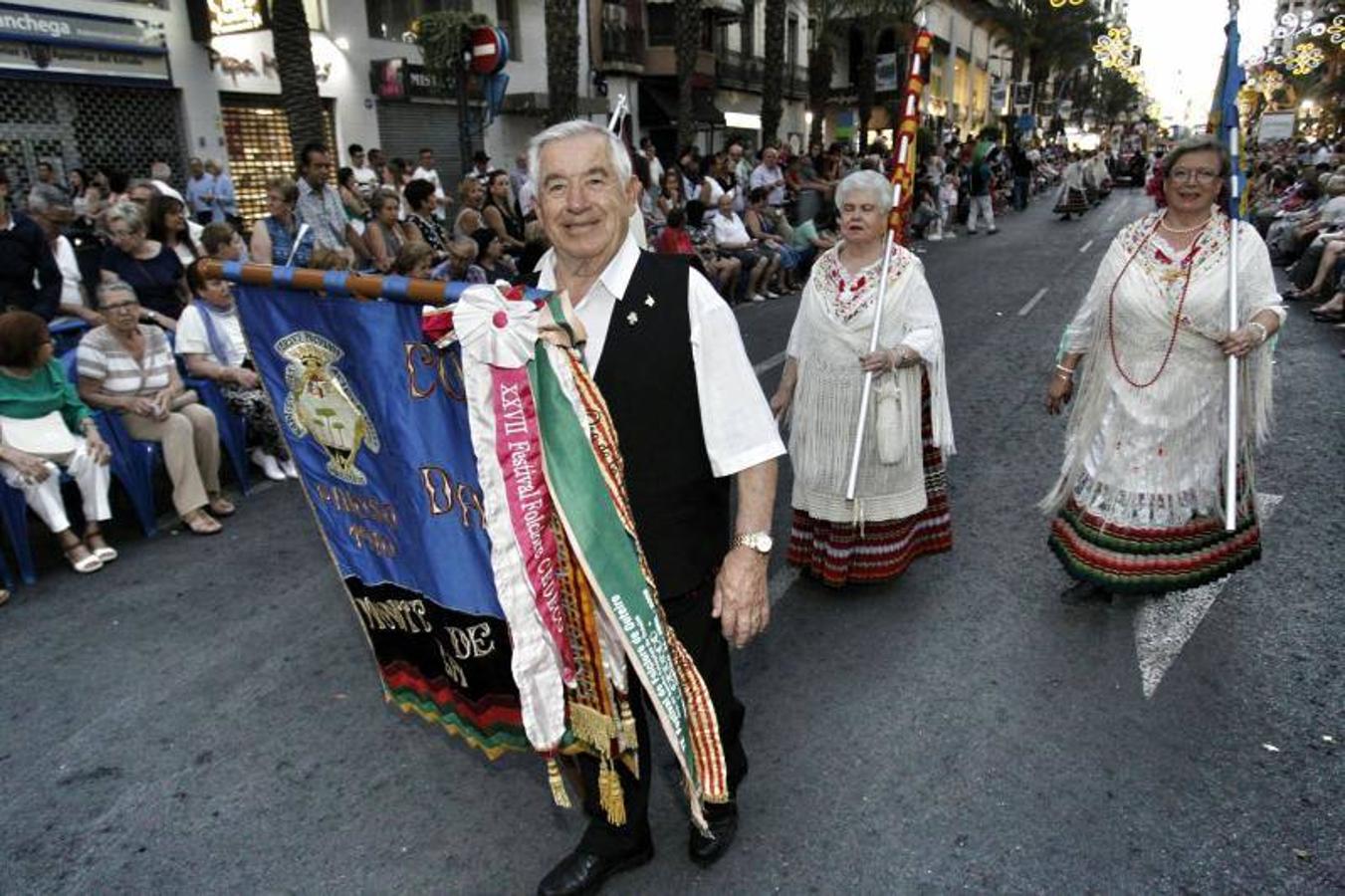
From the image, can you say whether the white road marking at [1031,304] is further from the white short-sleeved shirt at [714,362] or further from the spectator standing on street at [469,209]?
the white short-sleeved shirt at [714,362]

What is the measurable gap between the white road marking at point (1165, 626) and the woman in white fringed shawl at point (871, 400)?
1.01m

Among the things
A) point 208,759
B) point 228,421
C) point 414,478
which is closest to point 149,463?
point 228,421

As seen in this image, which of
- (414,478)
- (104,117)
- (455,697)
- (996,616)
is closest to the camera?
(414,478)

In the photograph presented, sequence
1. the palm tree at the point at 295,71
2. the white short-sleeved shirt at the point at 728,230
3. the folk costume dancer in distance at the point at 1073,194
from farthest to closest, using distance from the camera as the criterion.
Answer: the folk costume dancer in distance at the point at 1073,194 < the palm tree at the point at 295,71 < the white short-sleeved shirt at the point at 728,230

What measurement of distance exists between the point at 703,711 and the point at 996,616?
6.94ft

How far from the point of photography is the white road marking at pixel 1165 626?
11.3ft

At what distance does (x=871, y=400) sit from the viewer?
12.8 feet

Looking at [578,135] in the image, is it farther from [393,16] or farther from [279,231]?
[393,16]

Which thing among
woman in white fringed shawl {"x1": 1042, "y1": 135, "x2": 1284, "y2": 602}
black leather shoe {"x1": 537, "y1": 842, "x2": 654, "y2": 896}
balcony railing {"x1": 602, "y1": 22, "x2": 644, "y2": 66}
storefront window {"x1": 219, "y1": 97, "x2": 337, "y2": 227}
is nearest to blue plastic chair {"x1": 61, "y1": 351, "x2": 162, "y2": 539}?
black leather shoe {"x1": 537, "y1": 842, "x2": 654, "y2": 896}

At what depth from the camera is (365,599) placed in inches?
97.2

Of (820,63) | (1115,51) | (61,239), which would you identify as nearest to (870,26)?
(1115,51)

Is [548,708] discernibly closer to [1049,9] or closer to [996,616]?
[996,616]

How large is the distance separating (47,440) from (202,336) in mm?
1305

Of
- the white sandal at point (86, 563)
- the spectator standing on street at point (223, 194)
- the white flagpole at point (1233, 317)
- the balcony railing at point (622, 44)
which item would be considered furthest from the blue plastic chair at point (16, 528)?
the balcony railing at point (622, 44)
